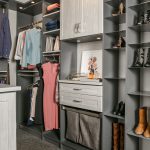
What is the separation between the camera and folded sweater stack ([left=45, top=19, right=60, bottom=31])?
9.98ft

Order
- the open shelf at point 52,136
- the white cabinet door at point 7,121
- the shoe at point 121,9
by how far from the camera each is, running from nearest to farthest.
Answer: the white cabinet door at point 7,121 < the shoe at point 121,9 < the open shelf at point 52,136

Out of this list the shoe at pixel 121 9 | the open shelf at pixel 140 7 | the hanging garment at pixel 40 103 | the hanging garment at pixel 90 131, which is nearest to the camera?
the open shelf at pixel 140 7

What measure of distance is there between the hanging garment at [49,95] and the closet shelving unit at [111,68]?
0.95 metres

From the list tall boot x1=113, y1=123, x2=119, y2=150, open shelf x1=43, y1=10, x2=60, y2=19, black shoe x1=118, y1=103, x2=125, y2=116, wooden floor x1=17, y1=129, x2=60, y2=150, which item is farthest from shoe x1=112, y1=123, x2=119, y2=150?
open shelf x1=43, y1=10, x2=60, y2=19

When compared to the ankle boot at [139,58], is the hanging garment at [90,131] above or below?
below

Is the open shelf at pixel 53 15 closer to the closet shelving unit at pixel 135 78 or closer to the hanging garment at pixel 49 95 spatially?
the hanging garment at pixel 49 95

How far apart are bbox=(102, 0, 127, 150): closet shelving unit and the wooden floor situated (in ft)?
3.13

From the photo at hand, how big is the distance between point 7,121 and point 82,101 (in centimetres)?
111

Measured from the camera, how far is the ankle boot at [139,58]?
2126 millimetres

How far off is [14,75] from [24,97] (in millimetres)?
494

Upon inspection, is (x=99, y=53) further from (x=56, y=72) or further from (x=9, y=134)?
(x=9, y=134)

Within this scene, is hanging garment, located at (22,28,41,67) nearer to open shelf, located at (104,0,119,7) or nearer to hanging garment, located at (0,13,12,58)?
hanging garment, located at (0,13,12,58)

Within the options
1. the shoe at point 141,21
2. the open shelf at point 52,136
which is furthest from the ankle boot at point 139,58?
the open shelf at point 52,136

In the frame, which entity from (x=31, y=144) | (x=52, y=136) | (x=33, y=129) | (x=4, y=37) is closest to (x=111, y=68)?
(x=52, y=136)
